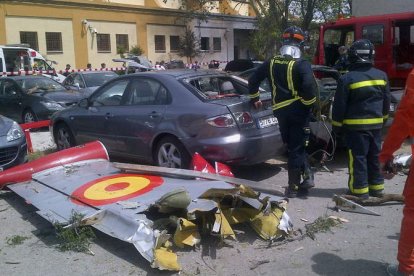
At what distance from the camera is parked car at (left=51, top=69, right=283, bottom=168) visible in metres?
5.93

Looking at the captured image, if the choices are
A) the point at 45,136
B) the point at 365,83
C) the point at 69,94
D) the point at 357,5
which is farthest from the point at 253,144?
the point at 357,5

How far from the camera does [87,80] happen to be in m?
15.3

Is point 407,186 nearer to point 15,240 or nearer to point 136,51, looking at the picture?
point 15,240

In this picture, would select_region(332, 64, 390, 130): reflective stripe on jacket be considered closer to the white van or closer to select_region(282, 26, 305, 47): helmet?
select_region(282, 26, 305, 47): helmet

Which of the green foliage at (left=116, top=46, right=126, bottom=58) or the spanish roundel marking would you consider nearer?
the spanish roundel marking

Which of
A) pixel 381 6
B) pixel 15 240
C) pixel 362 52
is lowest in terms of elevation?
pixel 15 240

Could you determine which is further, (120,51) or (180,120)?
(120,51)

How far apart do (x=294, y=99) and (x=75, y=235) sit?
9.20ft

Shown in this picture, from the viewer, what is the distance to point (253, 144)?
600 centimetres

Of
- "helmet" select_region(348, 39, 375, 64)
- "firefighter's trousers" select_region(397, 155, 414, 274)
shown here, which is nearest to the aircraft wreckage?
"firefighter's trousers" select_region(397, 155, 414, 274)

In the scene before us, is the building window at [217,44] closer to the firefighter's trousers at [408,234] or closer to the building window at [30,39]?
the building window at [30,39]

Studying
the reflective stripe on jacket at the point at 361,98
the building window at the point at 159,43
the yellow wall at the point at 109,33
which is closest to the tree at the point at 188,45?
the building window at the point at 159,43

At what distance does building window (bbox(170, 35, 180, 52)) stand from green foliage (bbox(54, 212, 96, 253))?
1281 inches

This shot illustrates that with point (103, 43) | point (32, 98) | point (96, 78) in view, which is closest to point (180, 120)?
point (32, 98)
